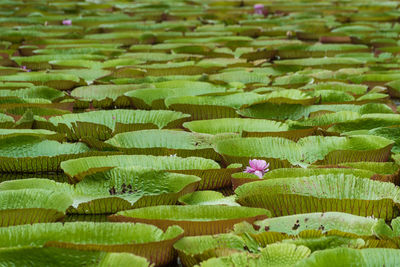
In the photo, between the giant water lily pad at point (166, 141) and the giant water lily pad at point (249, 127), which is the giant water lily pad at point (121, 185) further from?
the giant water lily pad at point (249, 127)

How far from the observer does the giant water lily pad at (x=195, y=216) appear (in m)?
1.30

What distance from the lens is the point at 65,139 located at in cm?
211

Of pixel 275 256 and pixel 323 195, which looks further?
pixel 323 195

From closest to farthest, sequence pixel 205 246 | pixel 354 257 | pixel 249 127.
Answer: pixel 354 257, pixel 205 246, pixel 249 127

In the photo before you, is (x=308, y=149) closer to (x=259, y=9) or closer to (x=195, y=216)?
(x=195, y=216)

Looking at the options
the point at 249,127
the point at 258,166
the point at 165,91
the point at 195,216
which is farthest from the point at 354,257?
the point at 165,91

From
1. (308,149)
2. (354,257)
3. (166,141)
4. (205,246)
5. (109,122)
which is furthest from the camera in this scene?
(109,122)

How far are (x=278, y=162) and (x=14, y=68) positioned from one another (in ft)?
7.51

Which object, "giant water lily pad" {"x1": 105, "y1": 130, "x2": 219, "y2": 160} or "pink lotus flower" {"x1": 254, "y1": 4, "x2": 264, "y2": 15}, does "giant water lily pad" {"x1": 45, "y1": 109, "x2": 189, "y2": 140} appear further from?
"pink lotus flower" {"x1": 254, "y1": 4, "x2": 264, "y2": 15}

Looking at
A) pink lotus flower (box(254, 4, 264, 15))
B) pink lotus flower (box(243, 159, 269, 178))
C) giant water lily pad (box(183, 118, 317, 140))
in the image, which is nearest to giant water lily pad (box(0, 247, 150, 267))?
pink lotus flower (box(243, 159, 269, 178))

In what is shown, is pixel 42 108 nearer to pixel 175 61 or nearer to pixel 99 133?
pixel 99 133

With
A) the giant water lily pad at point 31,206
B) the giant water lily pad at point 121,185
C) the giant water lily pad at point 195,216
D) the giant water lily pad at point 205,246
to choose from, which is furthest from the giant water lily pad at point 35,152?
the giant water lily pad at point 205,246

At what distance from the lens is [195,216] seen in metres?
1.37

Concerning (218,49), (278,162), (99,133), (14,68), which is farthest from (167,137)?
(218,49)
